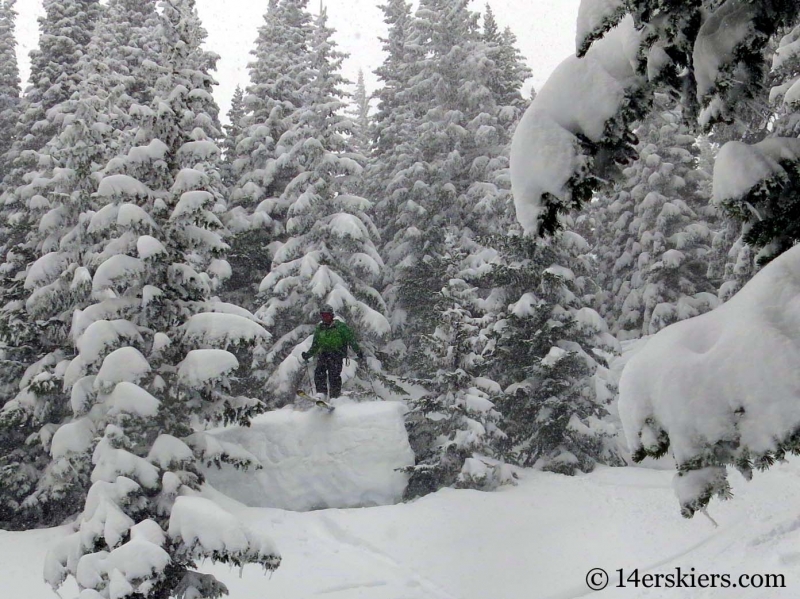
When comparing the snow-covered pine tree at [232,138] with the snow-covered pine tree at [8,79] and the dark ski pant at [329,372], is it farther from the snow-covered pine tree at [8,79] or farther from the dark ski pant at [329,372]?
the dark ski pant at [329,372]

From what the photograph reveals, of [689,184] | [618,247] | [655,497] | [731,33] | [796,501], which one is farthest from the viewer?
[618,247]

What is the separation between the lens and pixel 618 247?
3077cm

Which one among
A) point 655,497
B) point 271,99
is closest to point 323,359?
point 655,497

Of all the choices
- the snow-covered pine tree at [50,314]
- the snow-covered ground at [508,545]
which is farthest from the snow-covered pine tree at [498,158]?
the snow-covered pine tree at [50,314]

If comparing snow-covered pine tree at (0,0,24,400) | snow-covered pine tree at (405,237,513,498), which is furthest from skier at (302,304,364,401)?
snow-covered pine tree at (0,0,24,400)

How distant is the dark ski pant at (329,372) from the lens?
15.2 metres

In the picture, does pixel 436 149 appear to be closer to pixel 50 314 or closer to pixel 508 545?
pixel 50 314

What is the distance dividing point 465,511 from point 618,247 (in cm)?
2088

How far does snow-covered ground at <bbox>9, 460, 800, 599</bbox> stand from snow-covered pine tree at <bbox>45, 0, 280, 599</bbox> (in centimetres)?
269

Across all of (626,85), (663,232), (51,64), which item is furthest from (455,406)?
(51,64)

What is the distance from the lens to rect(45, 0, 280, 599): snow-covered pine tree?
333 inches

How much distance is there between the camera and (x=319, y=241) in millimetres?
19812

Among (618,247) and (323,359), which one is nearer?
(323,359)

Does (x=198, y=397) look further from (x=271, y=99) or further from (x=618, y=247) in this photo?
(x=618, y=247)
